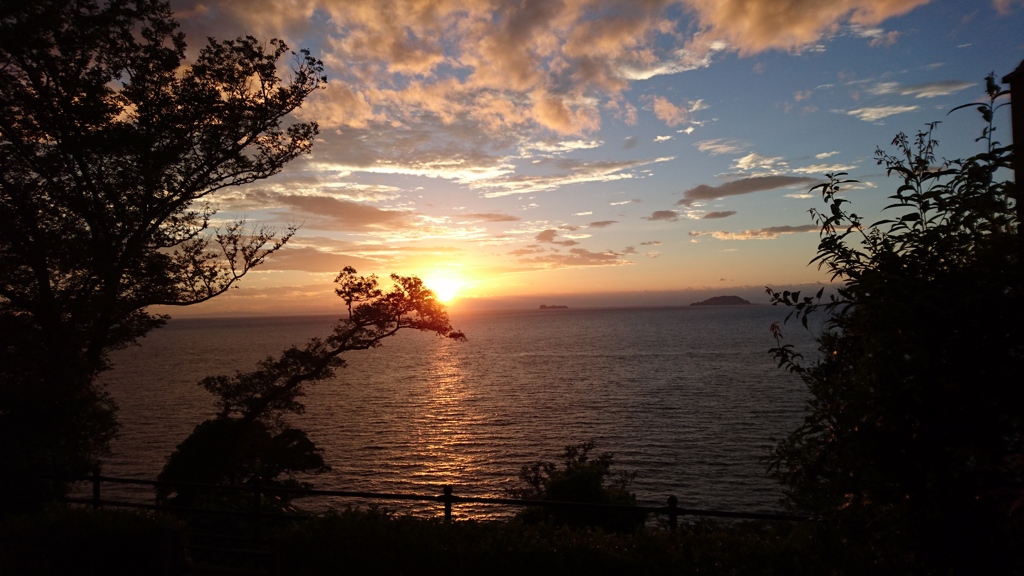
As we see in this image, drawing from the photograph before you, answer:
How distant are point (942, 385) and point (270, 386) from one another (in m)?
20.8

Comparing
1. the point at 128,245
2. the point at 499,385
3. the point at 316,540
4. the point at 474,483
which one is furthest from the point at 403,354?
the point at 316,540

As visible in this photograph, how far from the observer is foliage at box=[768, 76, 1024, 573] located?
160 inches

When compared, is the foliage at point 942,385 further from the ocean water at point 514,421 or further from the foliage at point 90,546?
the ocean water at point 514,421

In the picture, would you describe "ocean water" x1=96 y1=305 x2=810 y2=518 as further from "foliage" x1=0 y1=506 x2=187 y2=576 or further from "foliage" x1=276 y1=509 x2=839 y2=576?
"foliage" x1=0 y1=506 x2=187 y2=576

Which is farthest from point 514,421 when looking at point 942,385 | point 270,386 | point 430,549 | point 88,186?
point 942,385

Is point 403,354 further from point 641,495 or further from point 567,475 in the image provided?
point 567,475

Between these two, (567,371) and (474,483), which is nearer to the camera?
(474,483)

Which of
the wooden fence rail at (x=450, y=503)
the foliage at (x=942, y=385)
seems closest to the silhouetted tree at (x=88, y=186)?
the wooden fence rail at (x=450, y=503)

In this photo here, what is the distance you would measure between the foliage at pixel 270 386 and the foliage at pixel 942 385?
58.2 feet

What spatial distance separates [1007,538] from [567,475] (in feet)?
37.6

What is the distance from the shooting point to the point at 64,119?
14.6 metres

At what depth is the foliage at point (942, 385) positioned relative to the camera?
4.05m

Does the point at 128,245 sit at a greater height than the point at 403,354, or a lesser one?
greater

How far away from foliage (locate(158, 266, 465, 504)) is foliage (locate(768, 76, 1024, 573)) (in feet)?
58.2
